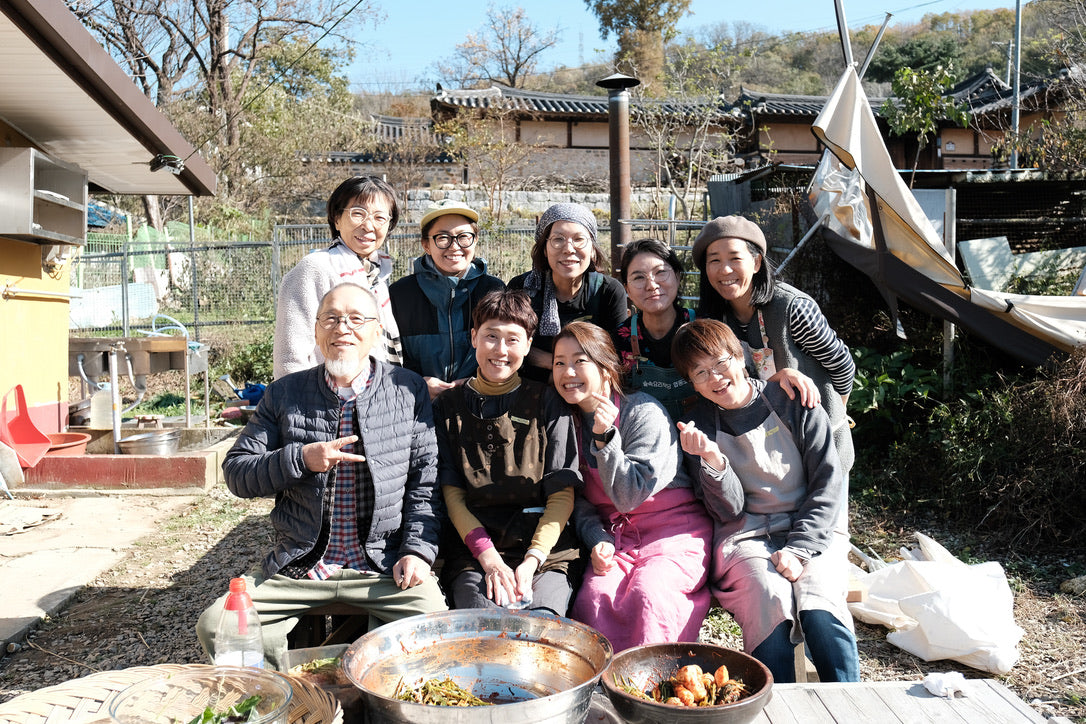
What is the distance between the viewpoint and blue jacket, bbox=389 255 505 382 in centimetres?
343

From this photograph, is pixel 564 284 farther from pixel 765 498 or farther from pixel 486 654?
pixel 486 654

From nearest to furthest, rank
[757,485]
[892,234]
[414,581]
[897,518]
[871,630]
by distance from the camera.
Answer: [414,581]
[757,485]
[871,630]
[897,518]
[892,234]

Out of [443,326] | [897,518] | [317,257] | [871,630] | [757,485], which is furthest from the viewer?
[897,518]

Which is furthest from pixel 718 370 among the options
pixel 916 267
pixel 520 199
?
pixel 520 199

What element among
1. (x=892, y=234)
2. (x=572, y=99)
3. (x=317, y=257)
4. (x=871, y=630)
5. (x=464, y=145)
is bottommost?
(x=871, y=630)

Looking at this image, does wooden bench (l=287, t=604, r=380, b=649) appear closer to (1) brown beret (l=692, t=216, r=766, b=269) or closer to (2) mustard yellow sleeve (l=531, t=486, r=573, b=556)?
(2) mustard yellow sleeve (l=531, t=486, r=573, b=556)

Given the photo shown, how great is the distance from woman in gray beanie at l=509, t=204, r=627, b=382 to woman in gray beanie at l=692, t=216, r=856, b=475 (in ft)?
1.34

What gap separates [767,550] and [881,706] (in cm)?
75

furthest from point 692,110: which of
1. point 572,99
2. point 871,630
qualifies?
point 871,630

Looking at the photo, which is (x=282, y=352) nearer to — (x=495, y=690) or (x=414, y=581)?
(x=414, y=581)

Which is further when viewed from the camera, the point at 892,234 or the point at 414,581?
the point at 892,234

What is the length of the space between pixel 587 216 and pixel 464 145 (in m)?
15.1

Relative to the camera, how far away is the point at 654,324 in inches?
131

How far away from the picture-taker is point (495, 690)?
2.05m
